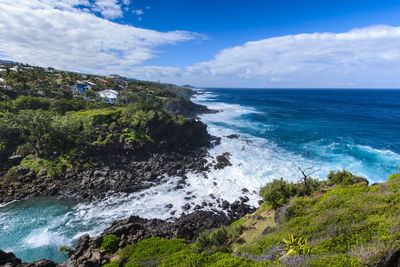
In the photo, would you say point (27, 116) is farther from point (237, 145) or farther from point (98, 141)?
point (237, 145)

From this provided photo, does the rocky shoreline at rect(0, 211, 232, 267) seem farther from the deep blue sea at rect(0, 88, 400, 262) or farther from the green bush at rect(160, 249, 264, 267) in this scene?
the green bush at rect(160, 249, 264, 267)

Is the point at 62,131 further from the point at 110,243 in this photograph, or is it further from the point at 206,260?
the point at 206,260

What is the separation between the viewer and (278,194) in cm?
1988

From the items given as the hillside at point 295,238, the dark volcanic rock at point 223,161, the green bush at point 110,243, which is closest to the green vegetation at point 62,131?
the dark volcanic rock at point 223,161

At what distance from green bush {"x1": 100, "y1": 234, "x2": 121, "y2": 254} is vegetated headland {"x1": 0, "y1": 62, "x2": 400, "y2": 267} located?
8 cm

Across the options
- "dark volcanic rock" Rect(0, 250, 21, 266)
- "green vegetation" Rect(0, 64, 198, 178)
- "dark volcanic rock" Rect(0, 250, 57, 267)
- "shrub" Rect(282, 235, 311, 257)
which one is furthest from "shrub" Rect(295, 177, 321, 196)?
"green vegetation" Rect(0, 64, 198, 178)

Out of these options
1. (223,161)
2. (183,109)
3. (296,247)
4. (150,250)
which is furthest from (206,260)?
(183,109)

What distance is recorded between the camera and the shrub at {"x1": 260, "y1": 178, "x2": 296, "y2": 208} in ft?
64.0

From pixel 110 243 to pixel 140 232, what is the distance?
295 cm

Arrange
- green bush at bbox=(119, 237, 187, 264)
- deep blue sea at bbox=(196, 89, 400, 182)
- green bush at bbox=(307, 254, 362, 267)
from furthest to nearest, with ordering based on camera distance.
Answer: deep blue sea at bbox=(196, 89, 400, 182), green bush at bbox=(119, 237, 187, 264), green bush at bbox=(307, 254, 362, 267)

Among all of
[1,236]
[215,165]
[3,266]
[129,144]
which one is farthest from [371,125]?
[1,236]

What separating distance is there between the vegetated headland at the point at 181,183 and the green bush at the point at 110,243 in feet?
0.28

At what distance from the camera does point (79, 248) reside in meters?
16.8

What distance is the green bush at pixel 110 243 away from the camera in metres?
15.9
